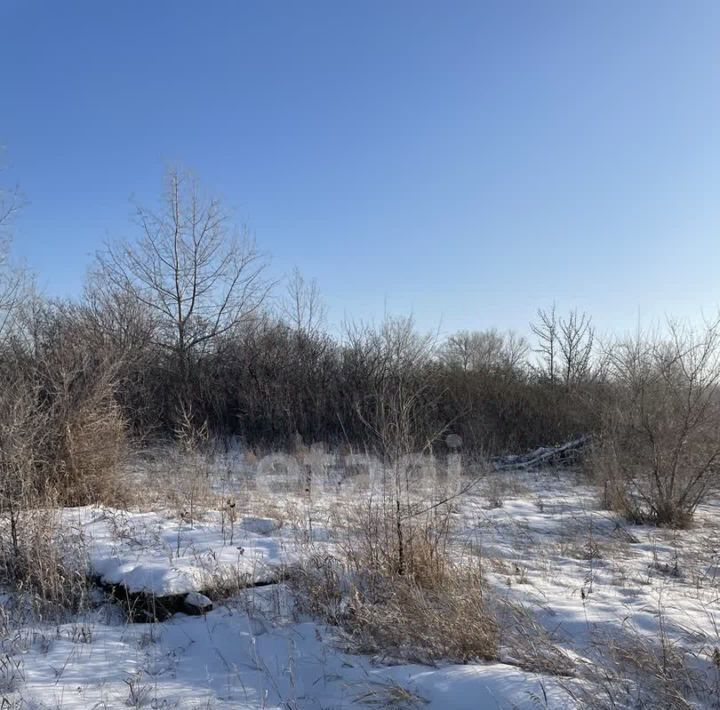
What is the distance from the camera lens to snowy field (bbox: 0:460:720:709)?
2.87 meters

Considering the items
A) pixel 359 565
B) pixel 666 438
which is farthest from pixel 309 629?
pixel 666 438

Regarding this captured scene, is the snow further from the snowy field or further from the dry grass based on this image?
the dry grass

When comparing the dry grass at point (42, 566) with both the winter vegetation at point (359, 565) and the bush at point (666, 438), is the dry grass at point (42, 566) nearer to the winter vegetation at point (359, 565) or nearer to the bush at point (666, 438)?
the winter vegetation at point (359, 565)

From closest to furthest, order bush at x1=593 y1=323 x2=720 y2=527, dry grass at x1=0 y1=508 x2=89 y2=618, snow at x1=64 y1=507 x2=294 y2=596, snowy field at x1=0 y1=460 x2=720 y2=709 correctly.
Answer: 1. snowy field at x1=0 y1=460 x2=720 y2=709
2. dry grass at x1=0 y1=508 x2=89 y2=618
3. snow at x1=64 y1=507 x2=294 y2=596
4. bush at x1=593 y1=323 x2=720 y2=527

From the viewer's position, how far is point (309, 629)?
12.3 ft

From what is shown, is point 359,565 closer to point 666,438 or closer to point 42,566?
point 42,566

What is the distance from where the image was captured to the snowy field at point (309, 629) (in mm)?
2871

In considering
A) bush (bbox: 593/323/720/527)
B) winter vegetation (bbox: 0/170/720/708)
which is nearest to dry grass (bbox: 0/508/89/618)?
winter vegetation (bbox: 0/170/720/708)

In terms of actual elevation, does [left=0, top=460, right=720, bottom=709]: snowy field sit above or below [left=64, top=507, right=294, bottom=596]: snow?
below

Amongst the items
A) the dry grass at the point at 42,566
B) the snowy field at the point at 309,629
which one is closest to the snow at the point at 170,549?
the snowy field at the point at 309,629

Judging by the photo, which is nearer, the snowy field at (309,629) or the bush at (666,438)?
the snowy field at (309,629)

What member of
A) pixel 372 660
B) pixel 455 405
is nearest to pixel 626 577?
pixel 372 660

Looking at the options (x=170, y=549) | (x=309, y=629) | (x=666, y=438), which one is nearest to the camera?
(x=309, y=629)

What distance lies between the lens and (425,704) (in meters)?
2.81
